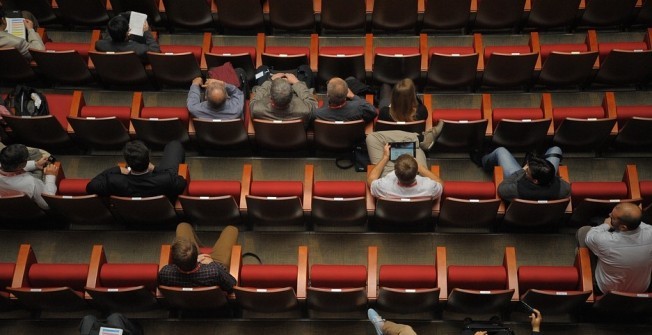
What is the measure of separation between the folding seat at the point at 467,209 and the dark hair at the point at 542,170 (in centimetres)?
7

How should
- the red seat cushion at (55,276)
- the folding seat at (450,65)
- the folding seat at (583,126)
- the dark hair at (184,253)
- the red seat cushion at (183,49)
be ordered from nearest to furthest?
1. the dark hair at (184,253)
2. the red seat cushion at (55,276)
3. the folding seat at (583,126)
4. the folding seat at (450,65)
5. the red seat cushion at (183,49)

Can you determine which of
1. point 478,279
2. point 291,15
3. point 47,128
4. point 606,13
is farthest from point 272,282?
point 606,13

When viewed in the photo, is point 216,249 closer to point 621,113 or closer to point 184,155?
point 184,155

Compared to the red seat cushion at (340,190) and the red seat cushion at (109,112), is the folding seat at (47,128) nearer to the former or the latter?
the red seat cushion at (109,112)

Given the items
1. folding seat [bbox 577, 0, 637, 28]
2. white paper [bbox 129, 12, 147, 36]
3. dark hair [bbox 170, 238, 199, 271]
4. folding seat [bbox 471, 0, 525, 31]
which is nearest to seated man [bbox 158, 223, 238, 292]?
dark hair [bbox 170, 238, 199, 271]

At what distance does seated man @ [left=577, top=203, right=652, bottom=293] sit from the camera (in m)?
0.97

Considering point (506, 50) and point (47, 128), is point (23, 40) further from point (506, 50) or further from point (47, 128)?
point (506, 50)

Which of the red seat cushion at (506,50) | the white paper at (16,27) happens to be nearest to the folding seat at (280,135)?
the red seat cushion at (506,50)

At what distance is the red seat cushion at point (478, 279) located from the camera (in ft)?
3.37

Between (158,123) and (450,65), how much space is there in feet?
1.84

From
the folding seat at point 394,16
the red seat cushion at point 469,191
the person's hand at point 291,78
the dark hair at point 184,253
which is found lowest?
the dark hair at point 184,253

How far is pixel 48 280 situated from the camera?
1060 millimetres

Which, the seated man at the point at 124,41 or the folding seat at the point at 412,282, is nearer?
the folding seat at the point at 412,282

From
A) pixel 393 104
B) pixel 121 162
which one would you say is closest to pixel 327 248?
pixel 393 104
